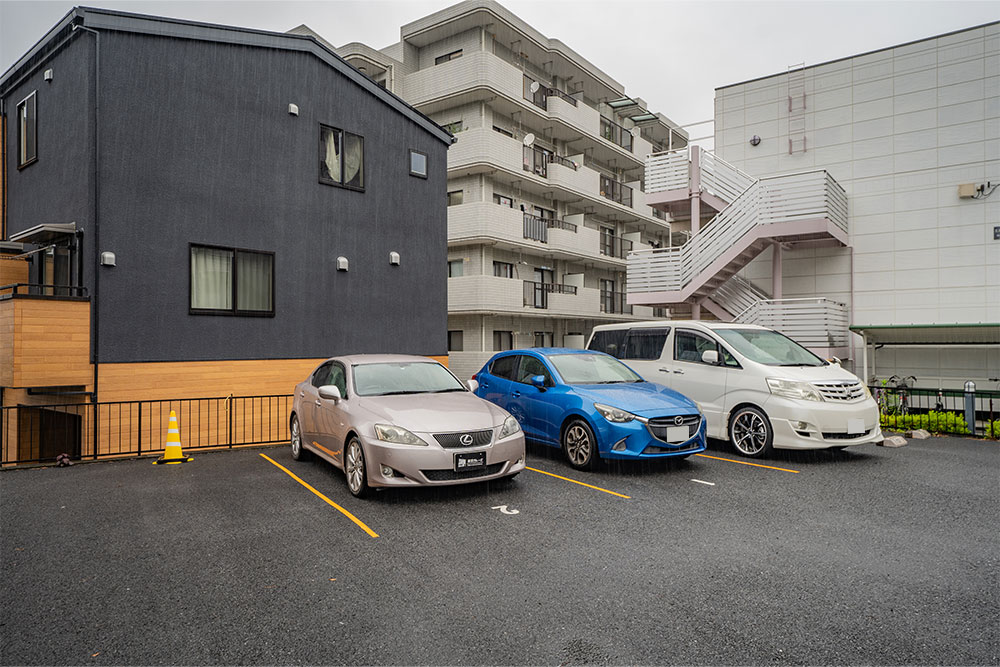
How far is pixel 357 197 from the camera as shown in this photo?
14.3 meters

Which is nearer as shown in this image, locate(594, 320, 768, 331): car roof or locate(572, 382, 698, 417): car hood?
locate(572, 382, 698, 417): car hood

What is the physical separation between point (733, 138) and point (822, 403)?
12897mm

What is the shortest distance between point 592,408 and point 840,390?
3.76 meters

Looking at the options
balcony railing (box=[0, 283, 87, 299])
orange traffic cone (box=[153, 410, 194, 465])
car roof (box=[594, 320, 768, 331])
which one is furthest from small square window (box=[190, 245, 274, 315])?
car roof (box=[594, 320, 768, 331])

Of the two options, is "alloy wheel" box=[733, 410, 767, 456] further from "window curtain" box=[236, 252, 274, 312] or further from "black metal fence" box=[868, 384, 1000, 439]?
"window curtain" box=[236, 252, 274, 312]

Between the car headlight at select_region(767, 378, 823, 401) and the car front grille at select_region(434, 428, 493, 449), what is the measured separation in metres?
4.52

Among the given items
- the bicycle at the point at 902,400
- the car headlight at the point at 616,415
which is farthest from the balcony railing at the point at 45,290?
the bicycle at the point at 902,400

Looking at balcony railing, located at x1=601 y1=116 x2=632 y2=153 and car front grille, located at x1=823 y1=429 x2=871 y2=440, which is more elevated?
balcony railing, located at x1=601 y1=116 x2=632 y2=153

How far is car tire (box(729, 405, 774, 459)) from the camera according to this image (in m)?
8.75

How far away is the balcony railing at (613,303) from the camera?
3017 centimetres

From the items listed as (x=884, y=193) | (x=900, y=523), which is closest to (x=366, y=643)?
(x=900, y=523)

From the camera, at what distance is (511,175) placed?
24297mm

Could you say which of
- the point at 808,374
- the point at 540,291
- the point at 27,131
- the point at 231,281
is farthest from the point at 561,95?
the point at 808,374

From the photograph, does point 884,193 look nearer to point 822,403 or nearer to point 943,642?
point 822,403
